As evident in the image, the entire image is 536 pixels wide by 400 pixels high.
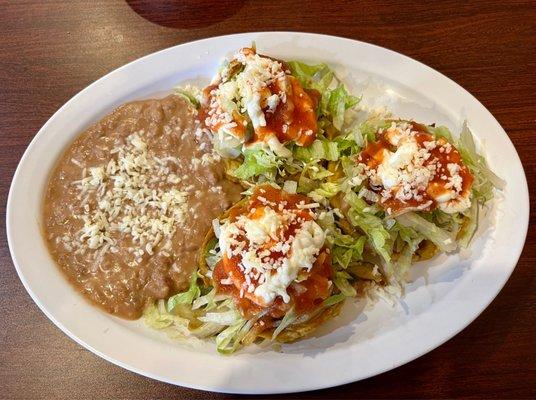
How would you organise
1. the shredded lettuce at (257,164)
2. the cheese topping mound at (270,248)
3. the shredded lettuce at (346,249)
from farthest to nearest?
the shredded lettuce at (257,164), the shredded lettuce at (346,249), the cheese topping mound at (270,248)

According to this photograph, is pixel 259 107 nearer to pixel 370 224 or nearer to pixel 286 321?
pixel 370 224

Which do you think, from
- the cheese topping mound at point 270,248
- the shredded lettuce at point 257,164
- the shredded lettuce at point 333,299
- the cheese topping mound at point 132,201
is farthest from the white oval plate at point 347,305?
the shredded lettuce at point 257,164

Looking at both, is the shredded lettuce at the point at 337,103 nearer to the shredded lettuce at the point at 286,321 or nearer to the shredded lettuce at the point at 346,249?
the shredded lettuce at the point at 346,249

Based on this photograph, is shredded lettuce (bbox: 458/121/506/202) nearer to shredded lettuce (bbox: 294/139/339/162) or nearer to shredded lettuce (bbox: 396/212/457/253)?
shredded lettuce (bbox: 396/212/457/253)

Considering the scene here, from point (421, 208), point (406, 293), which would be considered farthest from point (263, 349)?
point (421, 208)

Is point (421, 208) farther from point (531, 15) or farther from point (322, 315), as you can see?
point (531, 15)

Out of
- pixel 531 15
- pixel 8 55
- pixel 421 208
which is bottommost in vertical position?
pixel 8 55

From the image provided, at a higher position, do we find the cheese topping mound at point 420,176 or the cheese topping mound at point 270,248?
the cheese topping mound at point 420,176

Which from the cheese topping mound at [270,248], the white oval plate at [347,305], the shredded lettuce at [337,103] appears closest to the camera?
the cheese topping mound at [270,248]
